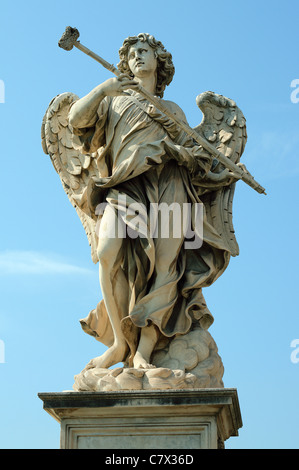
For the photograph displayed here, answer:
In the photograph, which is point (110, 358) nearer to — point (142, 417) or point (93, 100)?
point (142, 417)

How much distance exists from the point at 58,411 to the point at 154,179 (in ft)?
8.10

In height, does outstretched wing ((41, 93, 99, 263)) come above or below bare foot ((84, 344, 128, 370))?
above

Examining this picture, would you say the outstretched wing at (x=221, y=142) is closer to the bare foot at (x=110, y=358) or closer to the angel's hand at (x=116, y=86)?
the angel's hand at (x=116, y=86)

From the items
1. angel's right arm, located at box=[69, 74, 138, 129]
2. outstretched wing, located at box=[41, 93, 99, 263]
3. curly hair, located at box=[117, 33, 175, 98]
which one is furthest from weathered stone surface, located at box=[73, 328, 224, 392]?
curly hair, located at box=[117, 33, 175, 98]

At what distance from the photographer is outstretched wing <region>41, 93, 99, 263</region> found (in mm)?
10359

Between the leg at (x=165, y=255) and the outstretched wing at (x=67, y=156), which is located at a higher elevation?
the outstretched wing at (x=67, y=156)

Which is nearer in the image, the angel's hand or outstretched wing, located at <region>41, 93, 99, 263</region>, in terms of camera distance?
the angel's hand

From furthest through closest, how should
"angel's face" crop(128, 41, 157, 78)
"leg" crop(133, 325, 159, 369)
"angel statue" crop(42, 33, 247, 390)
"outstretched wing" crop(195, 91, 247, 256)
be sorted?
"angel's face" crop(128, 41, 157, 78)
"outstretched wing" crop(195, 91, 247, 256)
"angel statue" crop(42, 33, 247, 390)
"leg" crop(133, 325, 159, 369)

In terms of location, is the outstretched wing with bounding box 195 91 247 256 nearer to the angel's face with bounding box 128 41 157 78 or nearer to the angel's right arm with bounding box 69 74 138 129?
the angel's face with bounding box 128 41 157 78

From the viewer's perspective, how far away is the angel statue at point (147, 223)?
366 inches

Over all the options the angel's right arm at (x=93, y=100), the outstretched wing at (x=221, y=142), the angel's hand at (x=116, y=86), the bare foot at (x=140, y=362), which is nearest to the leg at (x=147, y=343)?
the bare foot at (x=140, y=362)

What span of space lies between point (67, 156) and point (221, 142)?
1625 millimetres

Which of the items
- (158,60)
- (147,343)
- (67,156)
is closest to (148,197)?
(67,156)

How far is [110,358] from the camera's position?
9.32 m
